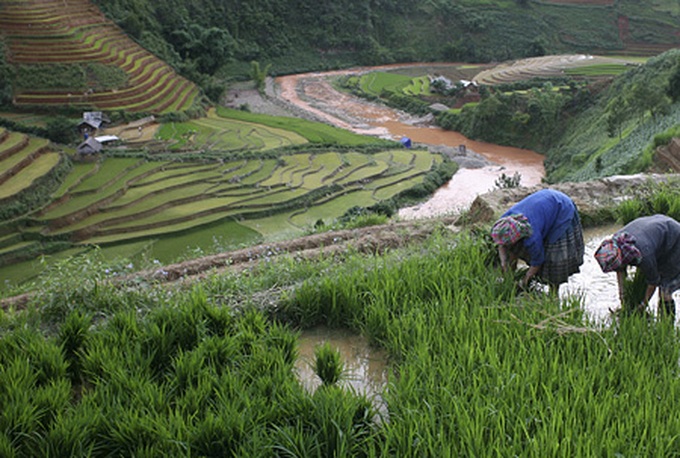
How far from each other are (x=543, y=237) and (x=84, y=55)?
28650 millimetres

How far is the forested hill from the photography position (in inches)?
1785

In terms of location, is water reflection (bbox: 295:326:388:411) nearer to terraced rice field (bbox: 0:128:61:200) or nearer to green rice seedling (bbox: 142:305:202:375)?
green rice seedling (bbox: 142:305:202:375)

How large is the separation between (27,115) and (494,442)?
87.6ft

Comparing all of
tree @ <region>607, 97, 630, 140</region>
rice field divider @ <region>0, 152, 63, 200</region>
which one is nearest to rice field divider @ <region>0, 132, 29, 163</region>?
rice field divider @ <region>0, 152, 63, 200</region>

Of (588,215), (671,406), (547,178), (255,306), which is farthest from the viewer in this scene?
(547,178)

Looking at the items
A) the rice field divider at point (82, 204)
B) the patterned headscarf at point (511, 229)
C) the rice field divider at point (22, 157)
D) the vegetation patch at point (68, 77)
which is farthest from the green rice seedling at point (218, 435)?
the vegetation patch at point (68, 77)

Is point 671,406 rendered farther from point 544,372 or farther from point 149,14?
point 149,14

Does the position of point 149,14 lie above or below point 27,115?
above

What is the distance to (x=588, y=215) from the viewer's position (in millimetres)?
5891

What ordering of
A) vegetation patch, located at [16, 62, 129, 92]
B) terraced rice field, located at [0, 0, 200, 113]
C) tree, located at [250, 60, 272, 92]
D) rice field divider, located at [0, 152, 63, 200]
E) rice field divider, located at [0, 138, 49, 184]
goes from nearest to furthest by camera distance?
rice field divider, located at [0, 152, 63, 200] < rice field divider, located at [0, 138, 49, 184] < vegetation patch, located at [16, 62, 129, 92] < terraced rice field, located at [0, 0, 200, 113] < tree, located at [250, 60, 272, 92]

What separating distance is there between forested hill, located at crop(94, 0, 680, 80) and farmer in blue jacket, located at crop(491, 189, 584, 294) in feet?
134

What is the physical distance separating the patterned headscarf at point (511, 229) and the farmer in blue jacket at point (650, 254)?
0.49 meters

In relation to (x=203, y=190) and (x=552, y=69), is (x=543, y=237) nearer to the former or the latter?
(x=203, y=190)

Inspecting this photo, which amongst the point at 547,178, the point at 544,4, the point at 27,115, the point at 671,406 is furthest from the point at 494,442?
the point at 544,4
